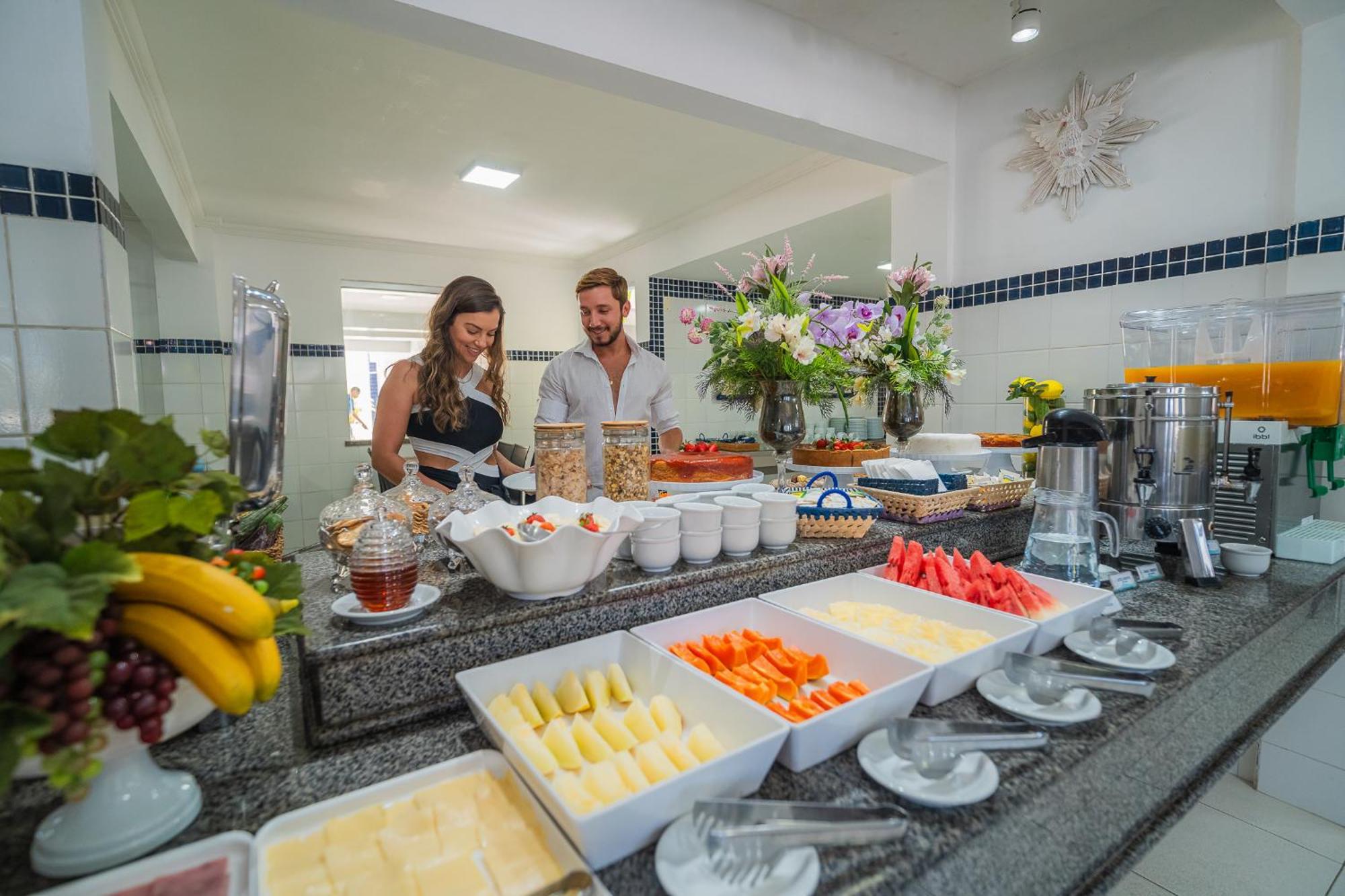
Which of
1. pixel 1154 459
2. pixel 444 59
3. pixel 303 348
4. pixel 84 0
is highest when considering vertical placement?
pixel 444 59

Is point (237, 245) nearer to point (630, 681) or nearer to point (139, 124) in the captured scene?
point (139, 124)

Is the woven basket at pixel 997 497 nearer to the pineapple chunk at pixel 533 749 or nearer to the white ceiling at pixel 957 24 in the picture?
the pineapple chunk at pixel 533 749

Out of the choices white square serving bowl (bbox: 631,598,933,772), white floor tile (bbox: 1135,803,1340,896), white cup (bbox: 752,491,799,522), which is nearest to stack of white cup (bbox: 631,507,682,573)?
white square serving bowl (bbox: 631,598,933,772)

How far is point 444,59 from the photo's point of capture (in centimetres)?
279

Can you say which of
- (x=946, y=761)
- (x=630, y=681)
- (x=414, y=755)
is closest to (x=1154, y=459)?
(x=946, y=761)

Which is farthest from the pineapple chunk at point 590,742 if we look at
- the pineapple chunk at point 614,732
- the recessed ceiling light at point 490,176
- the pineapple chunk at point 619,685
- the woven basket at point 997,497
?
the recessed ceiling light at point 490,176

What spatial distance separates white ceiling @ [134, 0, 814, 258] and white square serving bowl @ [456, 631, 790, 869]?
2768 mm

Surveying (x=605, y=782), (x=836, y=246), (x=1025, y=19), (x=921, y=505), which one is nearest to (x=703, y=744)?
(x=605, y=782)

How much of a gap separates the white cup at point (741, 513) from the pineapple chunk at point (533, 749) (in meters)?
0.60

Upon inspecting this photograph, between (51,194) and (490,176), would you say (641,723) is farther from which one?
(490,176)

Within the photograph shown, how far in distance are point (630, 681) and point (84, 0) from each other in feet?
7.97

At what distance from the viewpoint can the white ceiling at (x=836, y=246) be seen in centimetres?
423

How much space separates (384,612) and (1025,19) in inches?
122

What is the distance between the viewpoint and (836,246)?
5094 mm
